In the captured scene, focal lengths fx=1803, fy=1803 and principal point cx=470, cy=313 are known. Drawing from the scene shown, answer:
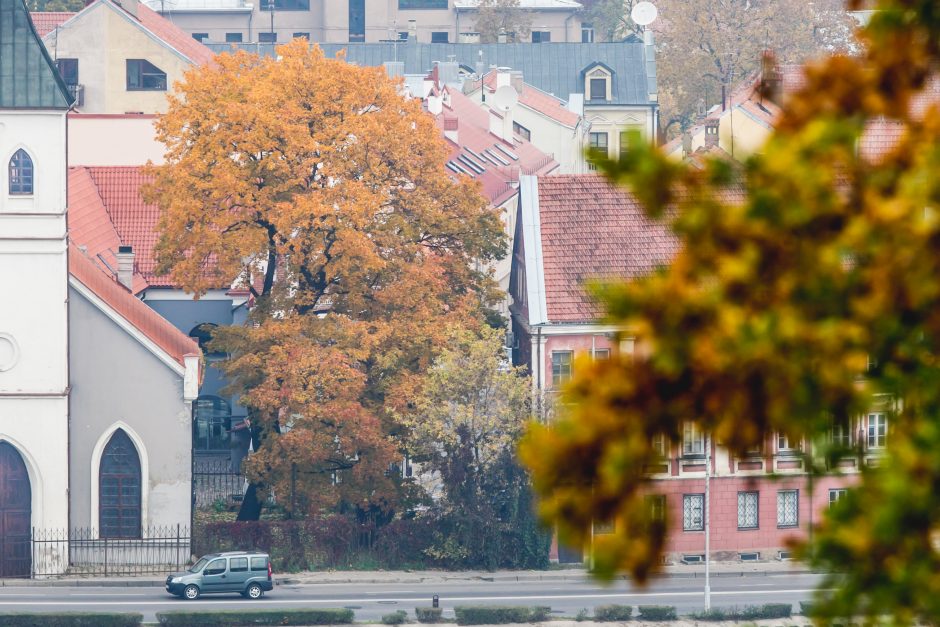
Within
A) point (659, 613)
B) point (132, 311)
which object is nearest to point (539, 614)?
point (659, 613)

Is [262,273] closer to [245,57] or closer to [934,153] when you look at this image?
[245,57]

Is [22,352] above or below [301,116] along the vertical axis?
below

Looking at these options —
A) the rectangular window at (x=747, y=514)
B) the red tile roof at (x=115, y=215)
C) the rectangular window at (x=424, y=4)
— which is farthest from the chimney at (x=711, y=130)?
the rectangular window at (x=424, y=4)

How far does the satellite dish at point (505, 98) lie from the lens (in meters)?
94.9

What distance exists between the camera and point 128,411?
47688 millimetres

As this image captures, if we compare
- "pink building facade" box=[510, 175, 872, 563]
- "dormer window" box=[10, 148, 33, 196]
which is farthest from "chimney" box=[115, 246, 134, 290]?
"pink building facade" box=[510, 175, 872, 563]

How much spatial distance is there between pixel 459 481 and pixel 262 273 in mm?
8444

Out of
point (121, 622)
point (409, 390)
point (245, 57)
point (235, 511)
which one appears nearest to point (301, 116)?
point (245, 57)

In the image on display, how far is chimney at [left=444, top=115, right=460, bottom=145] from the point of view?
8300 cm

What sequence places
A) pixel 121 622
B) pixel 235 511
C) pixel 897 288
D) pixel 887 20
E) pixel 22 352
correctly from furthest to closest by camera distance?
pixel 235 511 → pixel 22 352 → pixel 121 622 → pixel 887 20 → pixel 897 288

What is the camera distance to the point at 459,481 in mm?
47562

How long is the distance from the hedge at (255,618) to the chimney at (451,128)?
43.3 metres

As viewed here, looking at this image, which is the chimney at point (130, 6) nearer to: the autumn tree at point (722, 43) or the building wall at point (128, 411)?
the building wall at point (128, 411)

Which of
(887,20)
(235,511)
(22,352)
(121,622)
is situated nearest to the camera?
(887,20)
